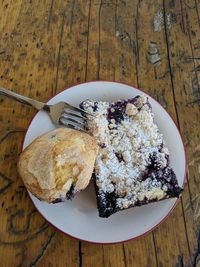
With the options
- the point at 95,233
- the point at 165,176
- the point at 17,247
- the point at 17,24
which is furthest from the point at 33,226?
the point at 17,24

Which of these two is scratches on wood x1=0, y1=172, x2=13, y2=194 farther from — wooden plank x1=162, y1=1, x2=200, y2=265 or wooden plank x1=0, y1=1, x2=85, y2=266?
wooden plank x1=162, y1=1, x2=200, y2=265

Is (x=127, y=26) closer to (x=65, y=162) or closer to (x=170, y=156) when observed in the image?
(x=170, y=156)

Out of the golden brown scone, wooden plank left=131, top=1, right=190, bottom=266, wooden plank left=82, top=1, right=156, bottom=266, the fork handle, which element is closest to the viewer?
the golden brown scone

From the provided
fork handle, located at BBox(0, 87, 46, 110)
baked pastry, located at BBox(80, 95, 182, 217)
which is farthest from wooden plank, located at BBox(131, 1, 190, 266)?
fork handle, located at BBox(0, 87, 46, 110)

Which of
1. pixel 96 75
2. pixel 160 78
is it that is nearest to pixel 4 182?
pixel 96 75

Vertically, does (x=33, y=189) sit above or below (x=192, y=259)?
above

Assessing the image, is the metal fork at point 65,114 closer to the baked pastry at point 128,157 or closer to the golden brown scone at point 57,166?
the baked pastry at point 128,157
